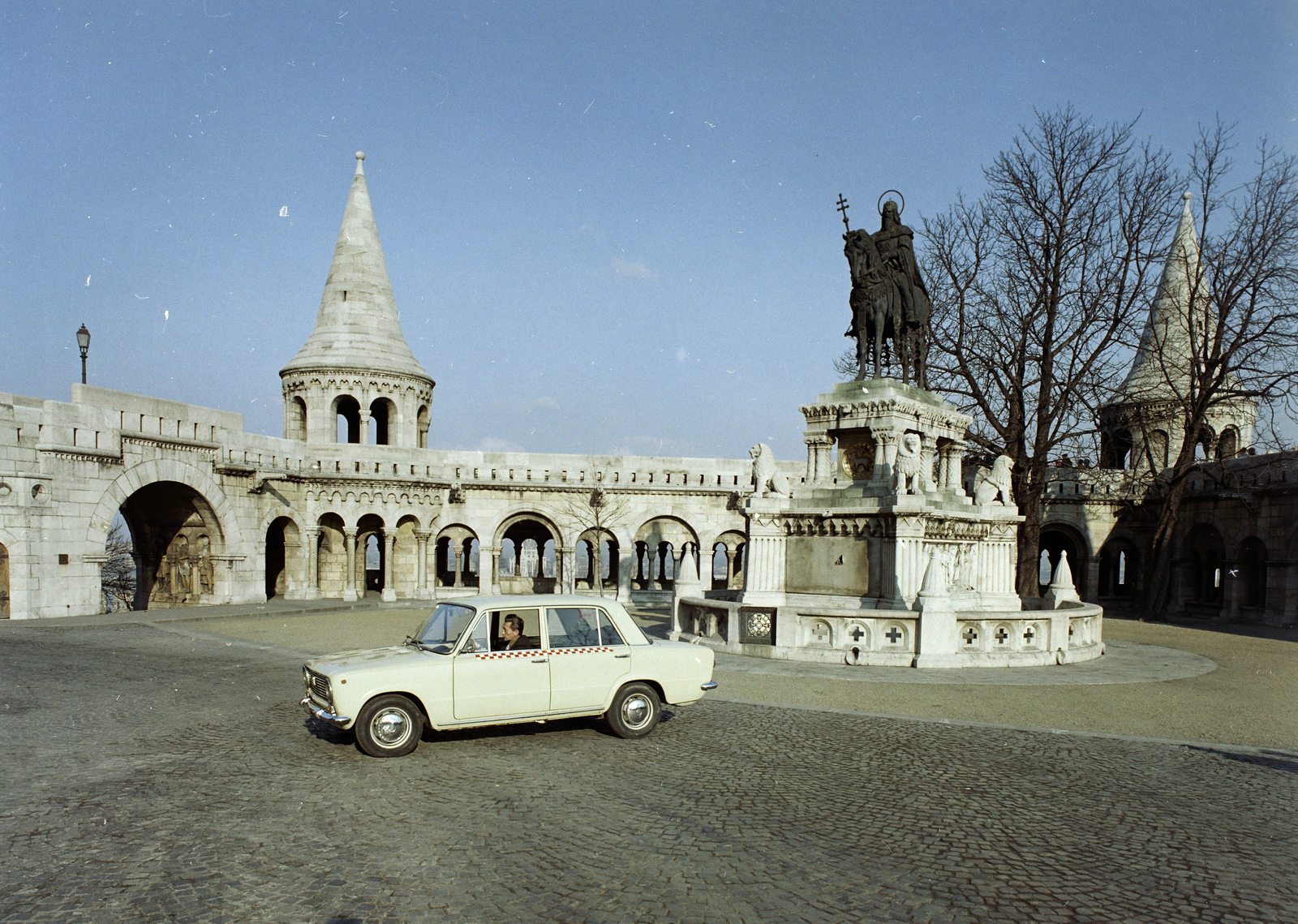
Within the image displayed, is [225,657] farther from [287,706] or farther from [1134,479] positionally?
[1134,479]

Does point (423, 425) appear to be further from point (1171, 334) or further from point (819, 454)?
point (1171, 334)

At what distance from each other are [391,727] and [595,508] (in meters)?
22.6

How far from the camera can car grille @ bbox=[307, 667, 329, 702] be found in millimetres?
7105

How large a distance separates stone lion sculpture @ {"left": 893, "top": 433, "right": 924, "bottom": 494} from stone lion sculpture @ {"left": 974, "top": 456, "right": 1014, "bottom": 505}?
277cm

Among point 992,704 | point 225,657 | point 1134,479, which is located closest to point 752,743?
point 992,704

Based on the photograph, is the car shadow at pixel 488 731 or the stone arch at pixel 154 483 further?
the stone arch at pixel 154 483

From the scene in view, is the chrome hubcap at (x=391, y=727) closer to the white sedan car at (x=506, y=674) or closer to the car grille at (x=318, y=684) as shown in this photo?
the white sedan car at (x=506, y=674)

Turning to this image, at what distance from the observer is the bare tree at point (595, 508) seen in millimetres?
29688

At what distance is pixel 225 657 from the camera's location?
13273 mm

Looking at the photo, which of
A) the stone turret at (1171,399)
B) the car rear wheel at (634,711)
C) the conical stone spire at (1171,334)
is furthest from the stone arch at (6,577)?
the conical stone spire at (1171,334)

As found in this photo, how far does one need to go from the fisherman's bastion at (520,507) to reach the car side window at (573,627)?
5718 millimetres

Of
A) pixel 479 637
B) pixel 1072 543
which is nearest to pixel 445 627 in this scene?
pixel 479 637

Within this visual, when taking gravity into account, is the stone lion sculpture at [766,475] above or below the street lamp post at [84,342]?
below

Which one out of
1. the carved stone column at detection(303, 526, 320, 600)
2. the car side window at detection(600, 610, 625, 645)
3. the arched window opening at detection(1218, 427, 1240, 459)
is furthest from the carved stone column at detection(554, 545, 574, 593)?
the arched window opening at detection(1218, 427, 1240, 459)
